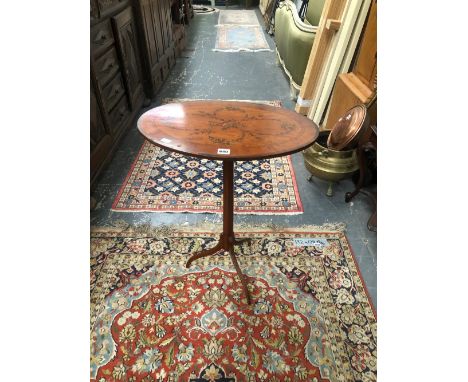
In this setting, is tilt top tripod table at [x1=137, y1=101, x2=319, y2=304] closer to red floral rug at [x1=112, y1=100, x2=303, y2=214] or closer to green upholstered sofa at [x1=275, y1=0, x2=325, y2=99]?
red floral rug at [x1=112, y1=100, x2=303, y2=214]

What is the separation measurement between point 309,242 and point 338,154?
67cm

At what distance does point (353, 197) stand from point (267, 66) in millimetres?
3286

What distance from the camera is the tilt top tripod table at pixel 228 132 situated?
116 cm

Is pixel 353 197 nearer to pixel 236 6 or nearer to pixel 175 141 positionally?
pixel 175 141

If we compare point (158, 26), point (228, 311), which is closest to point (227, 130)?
point (228, 311)

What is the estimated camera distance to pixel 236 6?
9617 mm

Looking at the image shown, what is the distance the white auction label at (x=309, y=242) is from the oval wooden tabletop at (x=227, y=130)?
2.73 feet

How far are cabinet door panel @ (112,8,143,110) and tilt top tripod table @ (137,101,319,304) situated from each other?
165 cm

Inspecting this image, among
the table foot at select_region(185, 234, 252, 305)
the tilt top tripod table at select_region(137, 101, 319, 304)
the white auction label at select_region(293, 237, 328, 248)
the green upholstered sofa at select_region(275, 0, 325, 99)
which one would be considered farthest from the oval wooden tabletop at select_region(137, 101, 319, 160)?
the green upholstered sofa at select_region(275, 0, 325, 99)

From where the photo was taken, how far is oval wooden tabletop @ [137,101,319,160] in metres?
1.16

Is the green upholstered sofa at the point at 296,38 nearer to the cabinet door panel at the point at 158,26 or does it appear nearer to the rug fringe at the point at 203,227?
the cabinet door panel at the point at 158,26

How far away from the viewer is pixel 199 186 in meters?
2.41

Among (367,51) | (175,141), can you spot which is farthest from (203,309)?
(367,51)

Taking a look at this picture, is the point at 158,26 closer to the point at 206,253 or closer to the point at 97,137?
the point at 97,137
